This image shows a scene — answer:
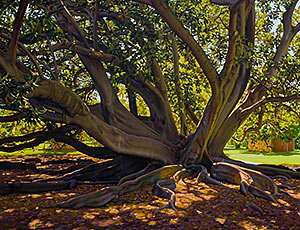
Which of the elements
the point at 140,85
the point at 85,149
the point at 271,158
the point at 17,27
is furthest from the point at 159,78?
the point at 271,158

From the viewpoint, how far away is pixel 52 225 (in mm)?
5297

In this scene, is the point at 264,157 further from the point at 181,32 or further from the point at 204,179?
the point at 181,32

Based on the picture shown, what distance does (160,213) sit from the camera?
19.3 feet

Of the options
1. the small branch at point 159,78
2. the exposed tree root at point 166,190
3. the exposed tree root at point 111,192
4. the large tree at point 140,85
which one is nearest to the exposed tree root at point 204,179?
the large tree at point 140,85

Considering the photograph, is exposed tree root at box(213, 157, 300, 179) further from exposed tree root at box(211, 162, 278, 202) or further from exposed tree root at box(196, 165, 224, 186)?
exposed tree root at box(196, 165, 224, 186)

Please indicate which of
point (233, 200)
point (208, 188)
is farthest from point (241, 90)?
point (233, 200)

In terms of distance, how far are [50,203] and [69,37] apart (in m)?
4.94

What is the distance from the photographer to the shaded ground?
5367mm

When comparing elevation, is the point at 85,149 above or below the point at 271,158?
above

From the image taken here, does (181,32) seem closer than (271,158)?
Yes

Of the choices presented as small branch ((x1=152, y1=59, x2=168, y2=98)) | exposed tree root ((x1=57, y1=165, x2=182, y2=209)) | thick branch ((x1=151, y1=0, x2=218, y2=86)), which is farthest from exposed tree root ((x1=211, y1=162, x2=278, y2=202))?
small branch ((x1=152, y1=59, x2=168, y2=98))

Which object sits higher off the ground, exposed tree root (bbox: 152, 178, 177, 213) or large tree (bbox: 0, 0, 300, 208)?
large tree (bbox: 0, 0, 300, 208)

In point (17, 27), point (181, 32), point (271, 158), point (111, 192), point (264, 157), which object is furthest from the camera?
point (264, 157)

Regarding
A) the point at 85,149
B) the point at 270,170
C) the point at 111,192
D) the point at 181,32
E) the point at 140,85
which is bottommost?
the point at 111,192
